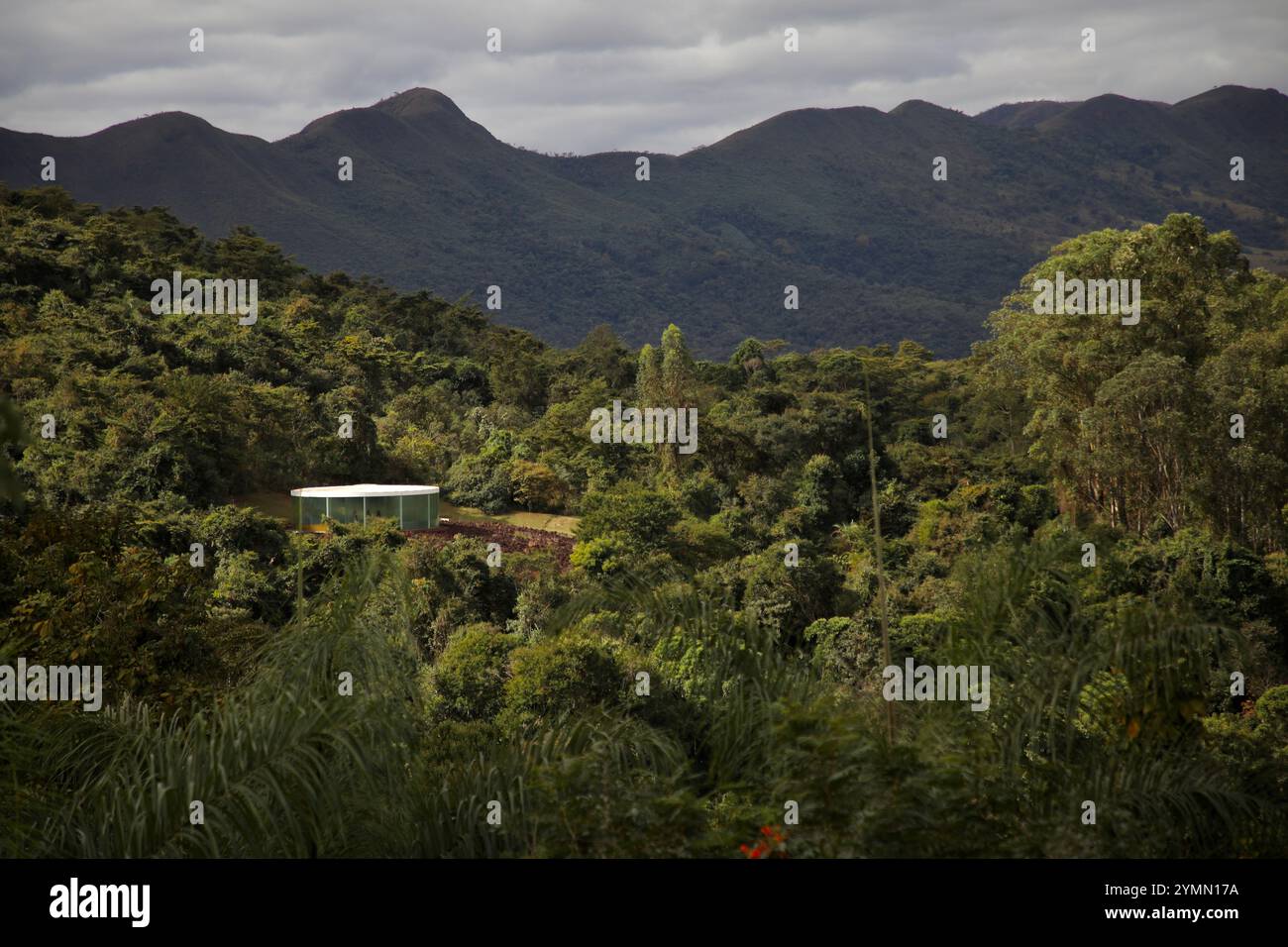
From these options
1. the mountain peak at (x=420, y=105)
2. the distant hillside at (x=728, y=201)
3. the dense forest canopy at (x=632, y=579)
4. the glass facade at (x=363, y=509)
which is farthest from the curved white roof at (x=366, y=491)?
the mountain peak at (x=420, y=105)

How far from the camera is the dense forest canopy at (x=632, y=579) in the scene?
9.71 feet

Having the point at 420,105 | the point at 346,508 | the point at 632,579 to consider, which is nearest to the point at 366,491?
the point at 346,508

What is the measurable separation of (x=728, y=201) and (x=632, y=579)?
421ft

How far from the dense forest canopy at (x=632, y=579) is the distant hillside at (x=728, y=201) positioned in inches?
2297

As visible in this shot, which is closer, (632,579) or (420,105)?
(632,579)

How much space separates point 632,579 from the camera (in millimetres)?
4199

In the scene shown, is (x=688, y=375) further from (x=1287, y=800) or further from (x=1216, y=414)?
(x=1287, y=800)

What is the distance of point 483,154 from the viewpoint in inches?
5256

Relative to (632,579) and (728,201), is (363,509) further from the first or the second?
(728,201)

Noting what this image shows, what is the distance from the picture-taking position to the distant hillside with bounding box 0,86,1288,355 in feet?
319

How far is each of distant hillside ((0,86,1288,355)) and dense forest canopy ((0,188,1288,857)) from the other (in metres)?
58.4

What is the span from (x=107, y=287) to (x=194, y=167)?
88.7 m

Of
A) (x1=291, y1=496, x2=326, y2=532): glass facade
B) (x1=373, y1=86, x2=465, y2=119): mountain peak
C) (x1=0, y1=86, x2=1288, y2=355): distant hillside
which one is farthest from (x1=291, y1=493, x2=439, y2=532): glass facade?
(x1=373, y1=86, x2=465, y2=119): mountain peak

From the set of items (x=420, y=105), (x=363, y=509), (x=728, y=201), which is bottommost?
(x=363, y=509)
